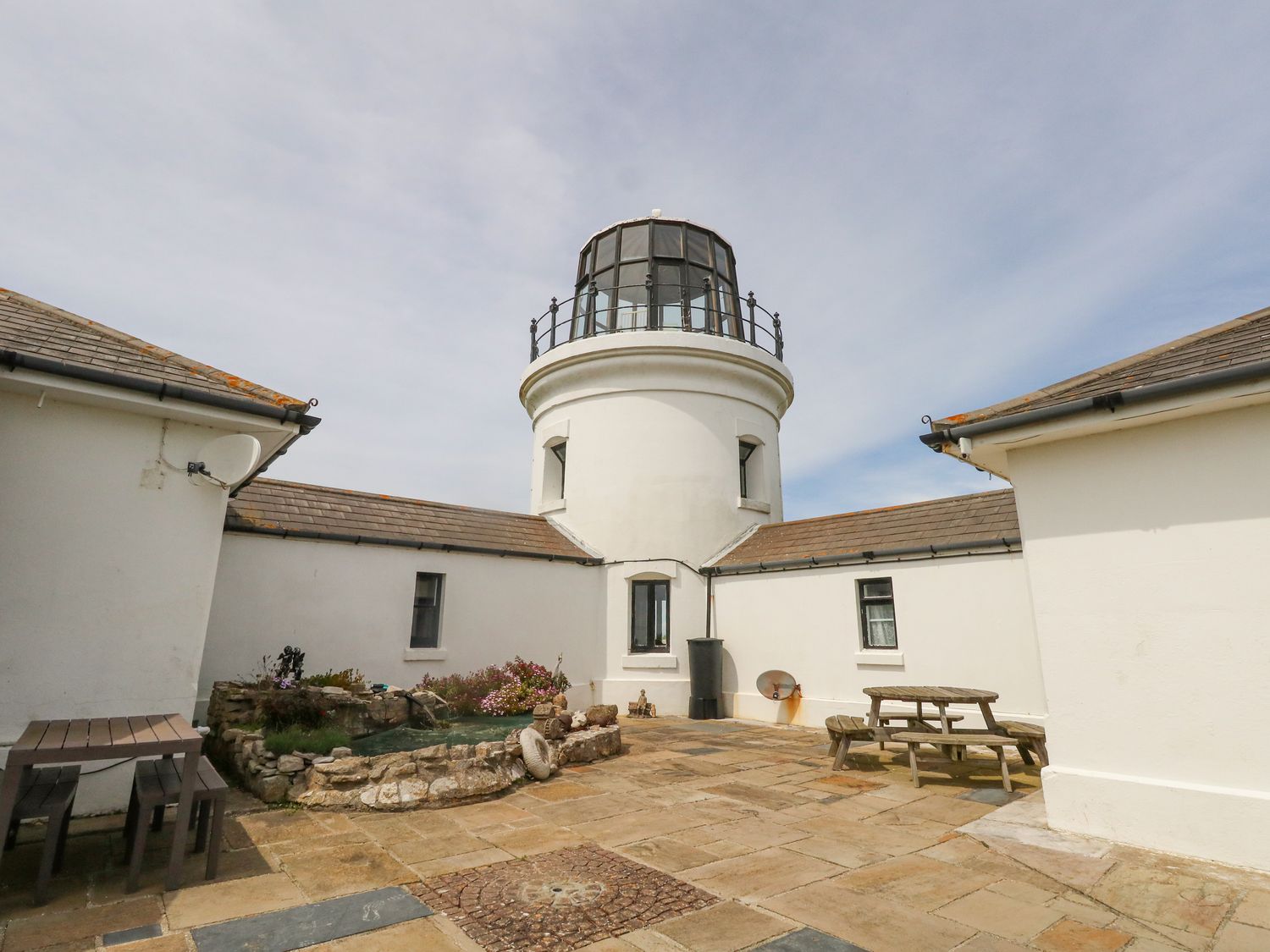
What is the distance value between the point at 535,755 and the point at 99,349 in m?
5.48

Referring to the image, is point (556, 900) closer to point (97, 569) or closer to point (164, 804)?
point (164, 804)

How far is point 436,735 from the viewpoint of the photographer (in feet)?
25.0

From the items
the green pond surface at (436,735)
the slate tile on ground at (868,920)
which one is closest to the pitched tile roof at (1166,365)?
the slate tile on ground at (868,920)

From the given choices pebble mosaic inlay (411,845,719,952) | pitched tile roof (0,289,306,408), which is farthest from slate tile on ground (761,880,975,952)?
pitched tile roof (0,289,306,408)

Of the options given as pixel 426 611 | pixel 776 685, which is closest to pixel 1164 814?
pixel 776 685

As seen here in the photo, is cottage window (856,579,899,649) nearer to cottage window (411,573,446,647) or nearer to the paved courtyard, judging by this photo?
the paved courtyard

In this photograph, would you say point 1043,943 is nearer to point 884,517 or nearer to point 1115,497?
point 1115,497

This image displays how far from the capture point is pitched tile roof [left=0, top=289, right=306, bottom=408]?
517 centimetres

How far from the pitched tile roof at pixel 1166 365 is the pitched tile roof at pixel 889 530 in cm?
431

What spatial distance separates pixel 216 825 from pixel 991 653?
9324 mm

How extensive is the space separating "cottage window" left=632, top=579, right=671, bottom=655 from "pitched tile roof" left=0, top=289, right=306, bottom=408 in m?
8.50

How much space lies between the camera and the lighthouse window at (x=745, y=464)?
49.4ft

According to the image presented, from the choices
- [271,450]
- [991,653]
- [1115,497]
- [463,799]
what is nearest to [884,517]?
[991,653]

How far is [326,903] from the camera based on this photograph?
3568 mm
